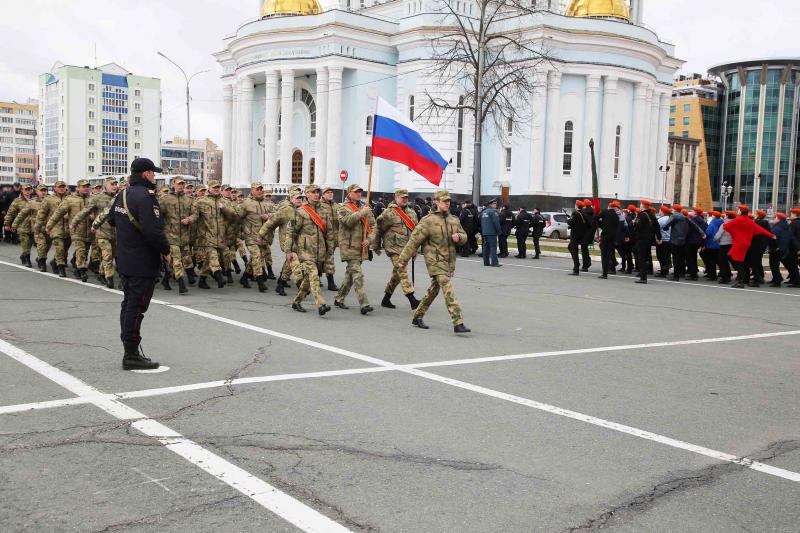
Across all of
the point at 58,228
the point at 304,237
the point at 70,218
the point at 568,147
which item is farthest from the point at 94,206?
the point at 568,147

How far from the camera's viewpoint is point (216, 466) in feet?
15.9

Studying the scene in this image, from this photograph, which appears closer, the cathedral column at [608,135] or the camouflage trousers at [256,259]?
the camouflage trousers at [256,259]

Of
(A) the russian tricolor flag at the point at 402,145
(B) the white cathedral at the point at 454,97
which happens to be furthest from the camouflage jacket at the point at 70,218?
(B) the white cathedral at the point at 454,97

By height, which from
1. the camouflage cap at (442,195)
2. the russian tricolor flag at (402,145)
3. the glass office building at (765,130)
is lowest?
the camouflage cap at (442,195)

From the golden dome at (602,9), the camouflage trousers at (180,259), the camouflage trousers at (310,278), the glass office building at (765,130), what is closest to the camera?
the camouflage trousers at (310,278)

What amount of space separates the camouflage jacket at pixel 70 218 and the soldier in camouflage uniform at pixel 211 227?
7.59 feet

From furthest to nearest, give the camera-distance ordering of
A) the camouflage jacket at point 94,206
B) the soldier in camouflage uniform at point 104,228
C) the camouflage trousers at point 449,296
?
1. the camouflage jacket at point 94,206
2. the soldier in camouflage uniform at point 104,228
3. the camouflage trousers at point 449,296

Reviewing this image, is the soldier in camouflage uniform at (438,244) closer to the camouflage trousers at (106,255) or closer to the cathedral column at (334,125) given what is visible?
the camouflage trousers at (106,255)

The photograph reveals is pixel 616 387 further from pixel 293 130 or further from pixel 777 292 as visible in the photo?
pixel 293 130

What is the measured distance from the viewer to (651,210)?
768 inches

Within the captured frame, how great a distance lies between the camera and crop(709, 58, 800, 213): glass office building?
378 ft

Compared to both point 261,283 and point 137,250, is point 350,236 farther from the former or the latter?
point 137,250

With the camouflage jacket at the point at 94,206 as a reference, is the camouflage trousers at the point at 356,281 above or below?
below

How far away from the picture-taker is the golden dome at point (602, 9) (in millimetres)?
56406
